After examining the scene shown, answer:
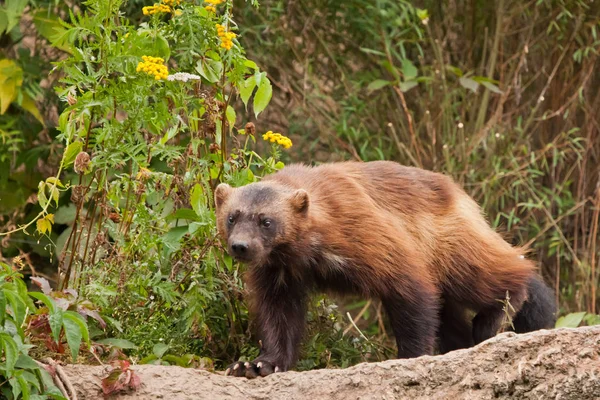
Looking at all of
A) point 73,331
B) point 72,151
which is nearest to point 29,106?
point 72,151

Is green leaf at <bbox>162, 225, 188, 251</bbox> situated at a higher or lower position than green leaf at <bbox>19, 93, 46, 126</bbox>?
higher

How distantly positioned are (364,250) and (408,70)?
328 cm

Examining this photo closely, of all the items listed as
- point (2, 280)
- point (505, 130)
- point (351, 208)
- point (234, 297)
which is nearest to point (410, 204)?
point (351, 208)

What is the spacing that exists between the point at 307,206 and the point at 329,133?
3297 mm

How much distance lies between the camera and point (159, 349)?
5.01 metres

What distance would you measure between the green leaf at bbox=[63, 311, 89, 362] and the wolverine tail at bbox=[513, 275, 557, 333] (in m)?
2.82

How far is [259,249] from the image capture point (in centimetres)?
493

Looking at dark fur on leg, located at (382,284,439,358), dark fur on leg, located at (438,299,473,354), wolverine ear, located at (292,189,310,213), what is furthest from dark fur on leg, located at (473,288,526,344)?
wolverine ear, located at (292,189,310,213)

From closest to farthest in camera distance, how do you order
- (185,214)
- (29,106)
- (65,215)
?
(185,214) → (65,215) → (29,106)

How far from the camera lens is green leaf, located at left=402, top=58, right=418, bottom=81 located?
811 centimetres

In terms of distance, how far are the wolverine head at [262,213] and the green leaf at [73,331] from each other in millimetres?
1060

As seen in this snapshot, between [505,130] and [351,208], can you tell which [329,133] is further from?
[351,208]

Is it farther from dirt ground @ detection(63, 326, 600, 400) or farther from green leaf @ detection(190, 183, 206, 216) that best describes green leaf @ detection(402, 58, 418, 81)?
dirt ground @ detection(63, 326, 600, 400)

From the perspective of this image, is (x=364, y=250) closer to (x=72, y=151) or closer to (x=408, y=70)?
Answer: (x=72, y=151)
